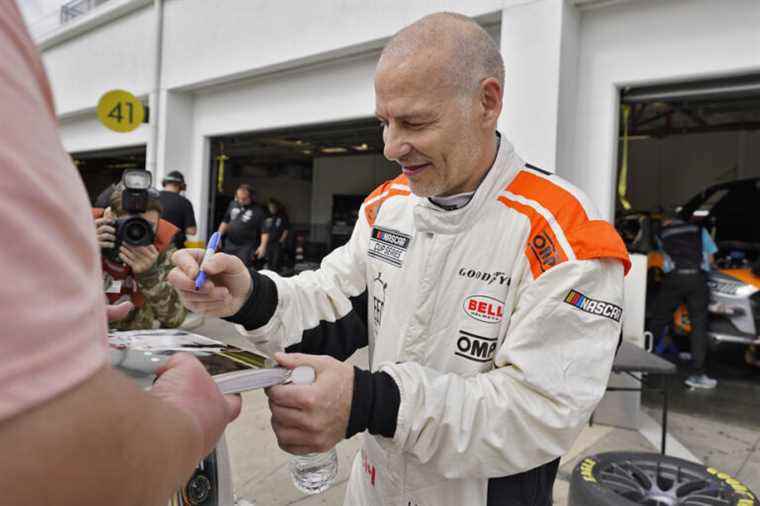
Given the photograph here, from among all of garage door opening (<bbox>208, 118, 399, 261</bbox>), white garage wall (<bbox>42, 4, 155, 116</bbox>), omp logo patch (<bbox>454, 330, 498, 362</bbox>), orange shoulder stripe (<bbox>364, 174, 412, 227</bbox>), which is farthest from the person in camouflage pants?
garage door opening (<bbox>208, 118, 399, 261</bbox>)

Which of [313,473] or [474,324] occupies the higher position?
[474,324]

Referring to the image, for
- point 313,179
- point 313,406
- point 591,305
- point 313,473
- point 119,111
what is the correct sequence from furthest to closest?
point 313,179 → point 119,111 → point 313,473 → point 591,305 → point 313,406

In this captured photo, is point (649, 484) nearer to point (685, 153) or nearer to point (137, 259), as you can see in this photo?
point (137, 259)

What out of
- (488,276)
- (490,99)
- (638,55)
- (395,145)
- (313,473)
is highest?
(638,55)

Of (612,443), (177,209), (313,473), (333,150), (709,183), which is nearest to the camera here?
(313,473)

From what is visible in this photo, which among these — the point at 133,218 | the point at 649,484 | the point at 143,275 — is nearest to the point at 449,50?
the point at 133,218

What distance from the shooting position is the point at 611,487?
6.76 ft

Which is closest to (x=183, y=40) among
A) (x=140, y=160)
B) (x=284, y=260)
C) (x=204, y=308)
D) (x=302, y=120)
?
(x=302, y=120)

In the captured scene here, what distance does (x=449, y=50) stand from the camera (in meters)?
1.11

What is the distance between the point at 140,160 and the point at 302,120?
36.1ft

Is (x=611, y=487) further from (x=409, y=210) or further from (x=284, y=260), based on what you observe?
(x=284, y=260)

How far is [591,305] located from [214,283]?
0.82m

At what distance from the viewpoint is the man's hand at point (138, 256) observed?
2.16 m

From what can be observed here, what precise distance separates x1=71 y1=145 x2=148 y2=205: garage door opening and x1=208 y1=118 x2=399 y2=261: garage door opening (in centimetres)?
235
